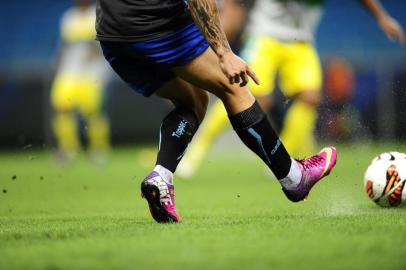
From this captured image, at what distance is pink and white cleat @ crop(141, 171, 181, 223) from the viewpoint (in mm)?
4625

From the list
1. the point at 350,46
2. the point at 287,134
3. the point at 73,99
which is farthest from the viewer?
the point at 350,46

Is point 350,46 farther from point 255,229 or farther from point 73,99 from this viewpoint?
point 255,229

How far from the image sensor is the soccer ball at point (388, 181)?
17.1ft

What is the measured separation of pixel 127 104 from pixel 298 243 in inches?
444

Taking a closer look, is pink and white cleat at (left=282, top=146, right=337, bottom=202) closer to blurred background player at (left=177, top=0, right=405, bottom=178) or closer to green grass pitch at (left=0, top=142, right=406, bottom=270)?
green grass pitch at (left=0, top=142, right=406, bottom=270)

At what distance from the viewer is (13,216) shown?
576cm

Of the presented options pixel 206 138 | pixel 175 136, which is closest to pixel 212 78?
pixel 175 136

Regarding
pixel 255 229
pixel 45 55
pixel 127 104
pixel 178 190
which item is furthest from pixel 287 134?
pixel 45 55

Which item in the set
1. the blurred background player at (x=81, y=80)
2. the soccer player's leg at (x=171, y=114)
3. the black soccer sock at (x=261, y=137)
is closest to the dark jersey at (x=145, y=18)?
the soccer player's leg at (x=171, y=114)

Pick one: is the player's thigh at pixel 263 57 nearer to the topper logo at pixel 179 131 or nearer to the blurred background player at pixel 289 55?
the blurred background player at pixel 289 55

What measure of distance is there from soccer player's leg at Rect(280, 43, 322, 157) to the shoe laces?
3077mm

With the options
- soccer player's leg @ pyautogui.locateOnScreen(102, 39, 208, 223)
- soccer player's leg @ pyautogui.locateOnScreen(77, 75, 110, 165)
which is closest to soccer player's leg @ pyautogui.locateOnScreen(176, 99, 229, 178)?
soccer player's leg @ pyautogui.locateOnScreen(102, 39, 208, 223)

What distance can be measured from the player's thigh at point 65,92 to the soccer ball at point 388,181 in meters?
7.17

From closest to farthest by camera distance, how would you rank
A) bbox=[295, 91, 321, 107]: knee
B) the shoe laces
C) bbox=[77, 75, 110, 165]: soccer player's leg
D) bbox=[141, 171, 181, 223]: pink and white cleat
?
bbox=[141, 171, 181, 223]: pink and white cleat → the shoe laces → bbox=[295, 91, 321, 107]: knee → bbox=[77, 75, 110, 165]: soccer player's leg
